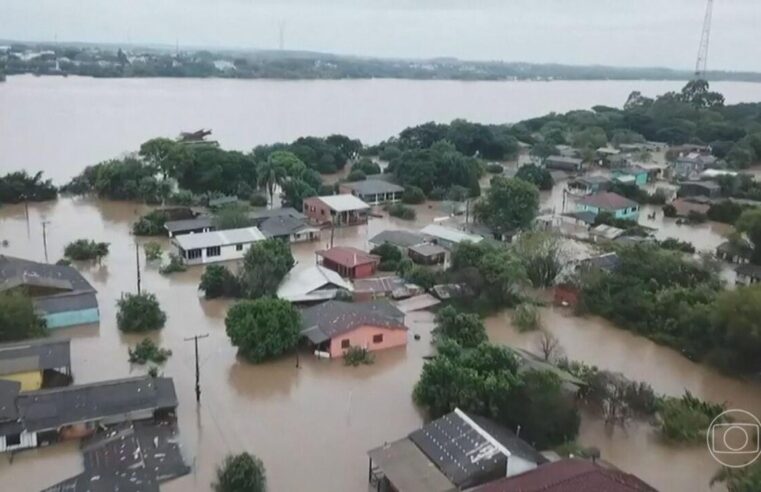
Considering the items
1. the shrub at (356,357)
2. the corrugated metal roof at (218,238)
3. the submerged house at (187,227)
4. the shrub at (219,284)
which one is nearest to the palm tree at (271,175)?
the submerged house at (187,227)

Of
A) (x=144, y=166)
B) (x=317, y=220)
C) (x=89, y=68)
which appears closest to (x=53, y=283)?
(x=317, y=220)

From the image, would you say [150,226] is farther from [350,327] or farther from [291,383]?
[291,383]

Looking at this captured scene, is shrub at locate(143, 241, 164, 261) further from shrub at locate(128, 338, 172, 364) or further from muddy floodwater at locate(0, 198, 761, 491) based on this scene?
shrub at locate(128, 338, 172, 364)

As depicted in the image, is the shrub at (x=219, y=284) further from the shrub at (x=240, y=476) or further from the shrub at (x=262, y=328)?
the shrub at (x=240, y=476)

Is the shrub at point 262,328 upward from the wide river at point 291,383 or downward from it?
upward

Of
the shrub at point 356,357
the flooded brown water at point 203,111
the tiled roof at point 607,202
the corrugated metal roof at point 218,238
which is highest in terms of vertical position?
the flooded brown water at point 203,111

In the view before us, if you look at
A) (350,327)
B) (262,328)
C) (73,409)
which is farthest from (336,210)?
(73,409)
